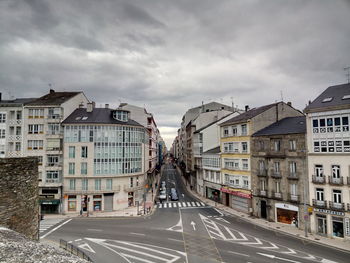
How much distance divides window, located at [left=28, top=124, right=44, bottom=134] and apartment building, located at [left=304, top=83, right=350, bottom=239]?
139 ft

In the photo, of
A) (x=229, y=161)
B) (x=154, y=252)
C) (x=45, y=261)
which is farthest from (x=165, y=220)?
(x=45, y=261)

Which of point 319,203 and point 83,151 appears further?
point 83,151

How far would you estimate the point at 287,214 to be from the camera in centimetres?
3100

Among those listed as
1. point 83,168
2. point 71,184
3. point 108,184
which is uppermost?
point 83,168

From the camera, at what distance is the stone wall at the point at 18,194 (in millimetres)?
11070

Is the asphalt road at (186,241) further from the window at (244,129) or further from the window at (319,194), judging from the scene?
the window at (244,129)

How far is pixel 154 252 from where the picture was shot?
21.7 meters

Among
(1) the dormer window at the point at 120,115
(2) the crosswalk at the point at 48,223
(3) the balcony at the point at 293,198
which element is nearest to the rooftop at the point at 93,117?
(1) the dormer window at the point at 120,115

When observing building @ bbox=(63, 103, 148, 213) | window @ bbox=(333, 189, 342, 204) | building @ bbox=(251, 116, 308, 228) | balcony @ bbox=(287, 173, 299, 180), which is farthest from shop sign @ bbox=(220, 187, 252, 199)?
building @ bbox=(63, 103, 148, 213)

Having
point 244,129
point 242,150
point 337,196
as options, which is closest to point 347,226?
point 337,196

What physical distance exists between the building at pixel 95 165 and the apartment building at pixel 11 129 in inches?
314

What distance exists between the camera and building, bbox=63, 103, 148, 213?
39.7 m

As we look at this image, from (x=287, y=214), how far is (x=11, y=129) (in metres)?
47.3

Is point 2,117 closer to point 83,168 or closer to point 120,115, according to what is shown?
point 83,168
